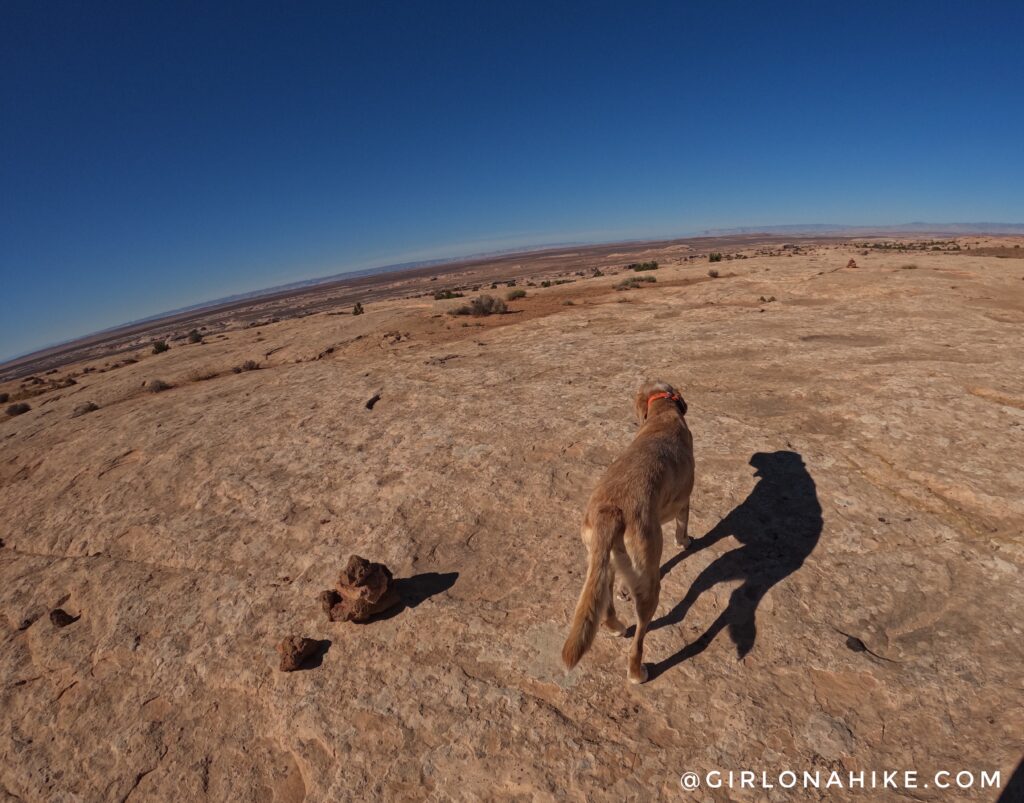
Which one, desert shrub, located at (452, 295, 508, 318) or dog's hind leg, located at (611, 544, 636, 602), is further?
desert shrub, located at (452, 295, 508, 318)

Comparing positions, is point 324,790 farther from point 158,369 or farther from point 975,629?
point 158,369

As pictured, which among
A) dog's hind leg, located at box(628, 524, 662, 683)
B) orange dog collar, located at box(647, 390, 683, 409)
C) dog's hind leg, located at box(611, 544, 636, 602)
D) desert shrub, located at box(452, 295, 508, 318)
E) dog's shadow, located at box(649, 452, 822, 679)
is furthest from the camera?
desert shrub, located at box(452, 295, 508, 318)

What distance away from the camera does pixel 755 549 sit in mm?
4621

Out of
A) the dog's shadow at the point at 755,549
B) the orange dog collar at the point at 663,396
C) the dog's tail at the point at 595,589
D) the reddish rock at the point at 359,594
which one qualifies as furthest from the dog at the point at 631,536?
the reddish rock at the point at 359,594

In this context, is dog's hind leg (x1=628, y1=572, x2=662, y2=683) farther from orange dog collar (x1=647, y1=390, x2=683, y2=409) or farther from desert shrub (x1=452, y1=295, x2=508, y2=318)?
desert shrub (x1=452, y1=295, x2=508, y2=318)

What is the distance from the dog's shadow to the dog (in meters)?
0.60

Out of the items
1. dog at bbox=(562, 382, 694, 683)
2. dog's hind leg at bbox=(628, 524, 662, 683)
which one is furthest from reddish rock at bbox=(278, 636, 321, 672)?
dog's hind leg at bbox=(628, 524, 662, 683)

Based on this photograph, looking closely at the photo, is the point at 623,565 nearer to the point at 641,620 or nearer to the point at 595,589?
the point at 595,589

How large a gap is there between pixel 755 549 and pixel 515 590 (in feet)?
7.88

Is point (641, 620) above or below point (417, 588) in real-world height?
above

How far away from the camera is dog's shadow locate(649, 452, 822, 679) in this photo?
12.6 feet

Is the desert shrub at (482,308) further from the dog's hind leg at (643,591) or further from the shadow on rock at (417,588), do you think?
the dog's hind leg at (643,591)

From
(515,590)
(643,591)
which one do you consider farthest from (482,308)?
(643,591)

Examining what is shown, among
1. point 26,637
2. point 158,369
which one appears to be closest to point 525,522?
point 26,637
